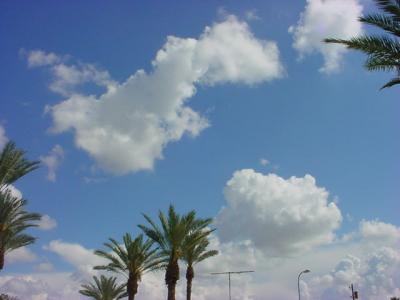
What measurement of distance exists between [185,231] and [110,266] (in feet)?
28.5

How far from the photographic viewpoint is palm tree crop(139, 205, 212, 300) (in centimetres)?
3762

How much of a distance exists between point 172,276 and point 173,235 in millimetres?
3120

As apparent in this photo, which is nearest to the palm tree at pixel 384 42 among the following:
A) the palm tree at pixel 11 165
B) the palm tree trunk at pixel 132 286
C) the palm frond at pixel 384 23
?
the palm frond at pixel 384 23

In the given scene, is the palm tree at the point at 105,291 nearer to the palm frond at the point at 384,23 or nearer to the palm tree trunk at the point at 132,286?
the palm tree trunk at the point at 132,286

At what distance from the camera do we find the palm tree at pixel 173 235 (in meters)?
37.6

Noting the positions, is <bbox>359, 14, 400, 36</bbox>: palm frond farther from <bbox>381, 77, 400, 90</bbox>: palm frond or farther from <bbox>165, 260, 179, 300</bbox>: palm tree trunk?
<bbox>165, 260, 179, 300</bbox>: palm tree trunk

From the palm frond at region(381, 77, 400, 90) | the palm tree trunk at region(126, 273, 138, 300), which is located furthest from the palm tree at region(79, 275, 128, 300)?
the palm frond at region(381, 77, 400, 90)

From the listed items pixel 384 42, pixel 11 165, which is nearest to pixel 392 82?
pixel 384 42

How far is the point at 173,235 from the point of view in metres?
37.7

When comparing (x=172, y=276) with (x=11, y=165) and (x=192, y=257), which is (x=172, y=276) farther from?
(x=11, y=165)

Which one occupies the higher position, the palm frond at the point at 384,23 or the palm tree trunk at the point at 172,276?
the palm frond at the point at 384,23

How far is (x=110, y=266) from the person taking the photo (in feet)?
139

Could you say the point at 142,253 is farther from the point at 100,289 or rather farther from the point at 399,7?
the point at 399,7

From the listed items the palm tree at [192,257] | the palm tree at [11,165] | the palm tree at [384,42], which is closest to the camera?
the palm tree at [384,42]
